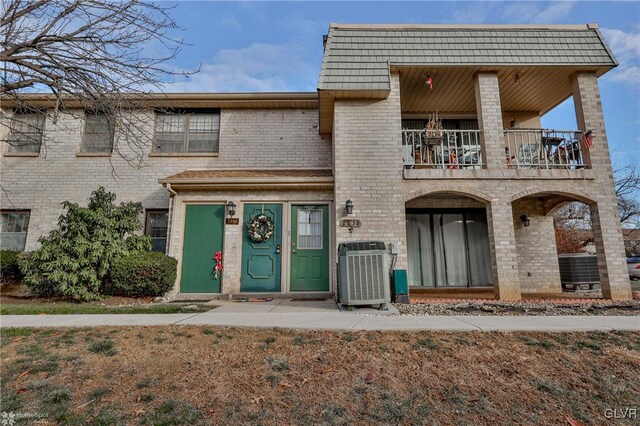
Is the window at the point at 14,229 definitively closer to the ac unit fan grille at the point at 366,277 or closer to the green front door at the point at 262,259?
the green front door at the point at 262,259

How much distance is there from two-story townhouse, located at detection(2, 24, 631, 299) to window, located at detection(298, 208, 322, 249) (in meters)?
0.03

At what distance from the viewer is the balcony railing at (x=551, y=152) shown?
7545 mm

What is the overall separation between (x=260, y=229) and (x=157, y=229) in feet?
10.7

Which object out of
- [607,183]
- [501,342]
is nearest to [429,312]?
[501,342]

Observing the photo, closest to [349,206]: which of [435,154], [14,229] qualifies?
[435,154]

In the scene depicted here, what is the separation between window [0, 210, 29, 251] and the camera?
8867mm

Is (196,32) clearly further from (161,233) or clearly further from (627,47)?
(627,47)

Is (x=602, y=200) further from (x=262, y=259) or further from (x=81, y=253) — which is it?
(x=81, y=253)

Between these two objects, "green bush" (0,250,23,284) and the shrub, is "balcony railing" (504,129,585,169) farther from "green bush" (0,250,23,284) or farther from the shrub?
"green bush" (0,250,23,284)

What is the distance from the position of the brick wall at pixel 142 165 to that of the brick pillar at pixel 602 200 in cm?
623

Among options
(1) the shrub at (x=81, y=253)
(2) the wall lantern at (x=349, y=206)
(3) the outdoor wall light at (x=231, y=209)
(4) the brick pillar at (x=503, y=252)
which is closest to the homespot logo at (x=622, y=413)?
(4) the brick pillar at (x=503, y=252)

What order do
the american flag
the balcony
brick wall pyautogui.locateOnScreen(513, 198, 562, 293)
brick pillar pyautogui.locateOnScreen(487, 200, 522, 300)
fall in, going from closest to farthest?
brick pillar pyautogui.locateOnScreen(487, 200, 522, 300), the american flag, the balcony, brick wall pyautogui.locateOnScreen(513, 198, 562, 293)

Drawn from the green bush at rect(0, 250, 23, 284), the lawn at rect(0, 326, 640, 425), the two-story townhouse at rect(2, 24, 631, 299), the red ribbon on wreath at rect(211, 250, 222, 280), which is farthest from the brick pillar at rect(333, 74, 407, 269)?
the green bush at rect(0, 250, 23, 284)

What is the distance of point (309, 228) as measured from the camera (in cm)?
783
